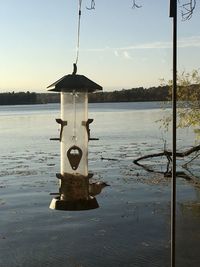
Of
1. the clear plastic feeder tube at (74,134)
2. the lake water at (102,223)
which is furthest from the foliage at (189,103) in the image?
the clear plastic feeder tube at (74,134)

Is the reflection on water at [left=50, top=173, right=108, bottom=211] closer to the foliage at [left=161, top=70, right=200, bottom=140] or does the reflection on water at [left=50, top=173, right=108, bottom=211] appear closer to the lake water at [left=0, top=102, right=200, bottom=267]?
the lake water at [left=0, top=102, right=200, bottom=267]

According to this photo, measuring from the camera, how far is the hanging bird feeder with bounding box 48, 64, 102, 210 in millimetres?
4396

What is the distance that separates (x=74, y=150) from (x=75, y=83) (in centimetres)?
71

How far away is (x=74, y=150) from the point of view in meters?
4.60

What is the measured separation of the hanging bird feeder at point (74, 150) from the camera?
4396 mm

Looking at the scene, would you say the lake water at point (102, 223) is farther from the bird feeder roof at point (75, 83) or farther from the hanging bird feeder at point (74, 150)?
the bird feeder roof at point (75, 83)

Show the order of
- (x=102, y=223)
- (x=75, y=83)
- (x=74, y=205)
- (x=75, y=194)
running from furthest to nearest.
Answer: (x=102, y=223), (x=75, y=194), (x=74, y=205), (x=75, y=83)

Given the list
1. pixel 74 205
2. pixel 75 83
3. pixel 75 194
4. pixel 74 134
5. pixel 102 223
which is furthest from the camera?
pixel 102 223

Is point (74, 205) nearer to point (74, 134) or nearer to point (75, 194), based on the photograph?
point (75, 194)

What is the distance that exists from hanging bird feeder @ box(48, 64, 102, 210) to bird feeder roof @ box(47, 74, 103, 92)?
0.15 meters

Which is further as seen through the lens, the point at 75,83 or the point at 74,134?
the point at 74,134

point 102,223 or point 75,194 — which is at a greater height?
point 75,194

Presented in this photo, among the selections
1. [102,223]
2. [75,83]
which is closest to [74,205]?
[75,83]

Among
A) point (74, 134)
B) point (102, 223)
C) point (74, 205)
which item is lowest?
point (102, 223)
